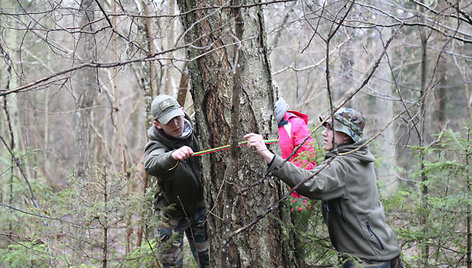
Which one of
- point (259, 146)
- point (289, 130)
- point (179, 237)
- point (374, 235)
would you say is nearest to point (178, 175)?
point (179, 237)

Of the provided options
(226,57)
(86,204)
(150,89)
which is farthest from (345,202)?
(150,89)

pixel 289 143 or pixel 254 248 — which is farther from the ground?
pixel 289 143

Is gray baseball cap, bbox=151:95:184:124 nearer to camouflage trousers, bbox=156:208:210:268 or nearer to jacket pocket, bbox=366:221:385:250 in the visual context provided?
camouflage trousers, bbox=156:208:210:268

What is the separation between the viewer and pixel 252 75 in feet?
9.59

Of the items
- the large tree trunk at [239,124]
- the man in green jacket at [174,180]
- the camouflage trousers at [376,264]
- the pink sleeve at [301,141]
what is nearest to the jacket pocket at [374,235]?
the camouflage trousers at [376,264]

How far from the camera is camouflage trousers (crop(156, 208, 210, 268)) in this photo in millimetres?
4031

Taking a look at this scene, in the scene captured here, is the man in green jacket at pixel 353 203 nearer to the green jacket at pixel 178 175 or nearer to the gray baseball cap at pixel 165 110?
the green jacket at pixel 178 175

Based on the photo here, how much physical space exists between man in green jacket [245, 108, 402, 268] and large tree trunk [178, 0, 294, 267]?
0.41m

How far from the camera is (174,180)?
12.8 ft

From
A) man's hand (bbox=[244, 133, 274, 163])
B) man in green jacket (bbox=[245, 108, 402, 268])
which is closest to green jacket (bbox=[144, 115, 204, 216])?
man's hand (bbox=[244, 133, 274, 163])

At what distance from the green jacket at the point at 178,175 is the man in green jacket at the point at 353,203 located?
1371mm

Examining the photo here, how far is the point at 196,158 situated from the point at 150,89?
81.0 inches

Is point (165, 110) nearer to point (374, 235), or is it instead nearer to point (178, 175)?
point (178, 175)

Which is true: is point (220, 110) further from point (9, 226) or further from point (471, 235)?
point (9, 226)
